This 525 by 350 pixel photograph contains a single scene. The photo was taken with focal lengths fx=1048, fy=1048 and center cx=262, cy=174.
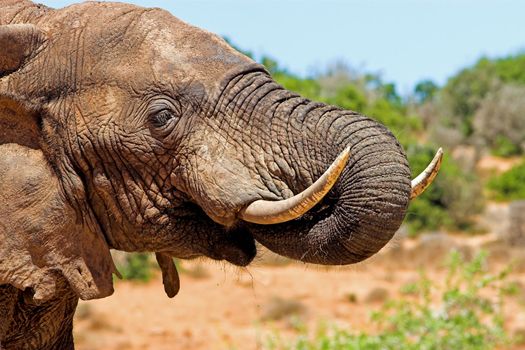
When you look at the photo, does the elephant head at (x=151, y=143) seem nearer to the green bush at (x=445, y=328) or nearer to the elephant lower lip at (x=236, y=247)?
the elephant lower lip at (x=236, y=247)

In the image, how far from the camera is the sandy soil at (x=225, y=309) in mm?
15375

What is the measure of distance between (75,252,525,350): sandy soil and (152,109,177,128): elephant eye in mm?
10088

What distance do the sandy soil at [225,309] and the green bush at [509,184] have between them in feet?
34.5

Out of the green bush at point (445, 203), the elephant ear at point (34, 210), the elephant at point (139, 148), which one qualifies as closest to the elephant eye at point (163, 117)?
the elephant at point (139, 148)

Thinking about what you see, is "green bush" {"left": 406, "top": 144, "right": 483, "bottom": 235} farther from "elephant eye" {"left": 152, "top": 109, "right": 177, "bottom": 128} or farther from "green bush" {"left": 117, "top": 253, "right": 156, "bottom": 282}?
"elephant eye" {"left": 152, "top": 109, "right": 177, "bottom": 128}

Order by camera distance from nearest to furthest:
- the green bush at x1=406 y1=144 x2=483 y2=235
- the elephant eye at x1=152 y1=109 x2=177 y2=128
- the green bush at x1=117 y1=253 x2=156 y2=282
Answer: the elephant eye at x1=152 y1=109 x2=177 y2=128 → the green bush at x1=117 y1=253 x2=156 y2=282 → the green bush at x1=406 y1=144 x2=483 y2=235

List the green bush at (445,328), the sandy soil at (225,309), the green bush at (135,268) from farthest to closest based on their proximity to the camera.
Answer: the green bush at (135,268), the sandy soil at (225,309), the green bush at (445,328)

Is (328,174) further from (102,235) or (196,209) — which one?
(102,235)

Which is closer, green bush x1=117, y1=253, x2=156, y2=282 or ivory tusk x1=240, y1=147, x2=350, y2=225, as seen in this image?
ivory tusk x1=240, y1=147, x2=350, y2=225

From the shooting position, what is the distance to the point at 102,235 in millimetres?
3896

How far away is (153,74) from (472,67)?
45.2 meters

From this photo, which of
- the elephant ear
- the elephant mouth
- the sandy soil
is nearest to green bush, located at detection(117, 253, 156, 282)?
the sandy soil

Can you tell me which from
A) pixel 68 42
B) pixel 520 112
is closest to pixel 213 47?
pixel 68 42

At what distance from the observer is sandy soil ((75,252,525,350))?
50.4ft
